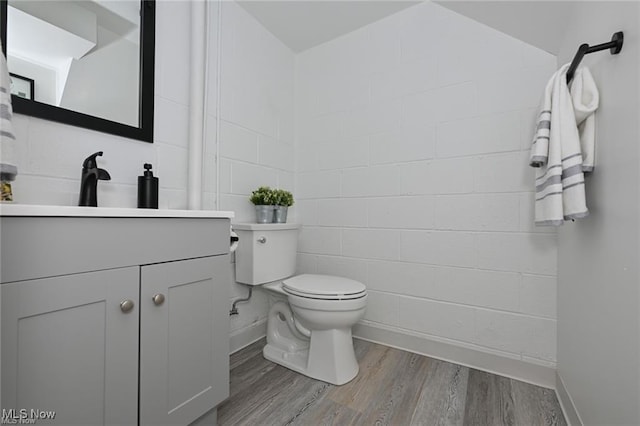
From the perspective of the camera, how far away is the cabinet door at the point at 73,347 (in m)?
0.69

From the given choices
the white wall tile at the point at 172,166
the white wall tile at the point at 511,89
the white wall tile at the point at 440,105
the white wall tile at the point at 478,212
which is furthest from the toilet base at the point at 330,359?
the white wall tile at the point at 511,89

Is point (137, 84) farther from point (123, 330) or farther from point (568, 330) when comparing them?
point (568, 330)

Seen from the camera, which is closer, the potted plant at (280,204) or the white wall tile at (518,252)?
the white wall tile at (518,252)

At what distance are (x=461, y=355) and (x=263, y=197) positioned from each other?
1.45m

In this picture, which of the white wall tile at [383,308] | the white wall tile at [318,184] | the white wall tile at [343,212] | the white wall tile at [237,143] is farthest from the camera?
the white wall tile at [318,184]

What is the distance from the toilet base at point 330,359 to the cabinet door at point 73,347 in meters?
0.85

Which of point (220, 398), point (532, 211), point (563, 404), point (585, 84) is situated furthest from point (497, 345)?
point (220, 398)

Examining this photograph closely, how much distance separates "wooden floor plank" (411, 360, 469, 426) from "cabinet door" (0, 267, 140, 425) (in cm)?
110

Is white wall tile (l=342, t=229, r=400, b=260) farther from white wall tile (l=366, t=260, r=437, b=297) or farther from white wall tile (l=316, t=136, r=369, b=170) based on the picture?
white wall tile (l=316, t=136, r=369, b=170)

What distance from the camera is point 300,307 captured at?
1.53 m

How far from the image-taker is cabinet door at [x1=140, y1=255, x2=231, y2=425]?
92 centimetres

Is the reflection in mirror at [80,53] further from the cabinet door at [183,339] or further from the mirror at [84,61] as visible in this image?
the cabinet door at [183,339]

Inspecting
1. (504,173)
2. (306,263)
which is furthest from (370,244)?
(504,173)

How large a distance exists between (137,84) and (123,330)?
3.66 ft
